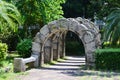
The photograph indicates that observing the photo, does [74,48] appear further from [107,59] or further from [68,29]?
[107,59]

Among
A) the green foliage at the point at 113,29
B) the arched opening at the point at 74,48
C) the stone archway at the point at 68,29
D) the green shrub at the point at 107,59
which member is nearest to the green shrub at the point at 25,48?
the stone archway at the point at 68,29

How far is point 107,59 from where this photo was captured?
19.3 m

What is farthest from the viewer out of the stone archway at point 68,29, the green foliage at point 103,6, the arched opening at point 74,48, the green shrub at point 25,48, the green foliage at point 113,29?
the arched opening at point 74,48

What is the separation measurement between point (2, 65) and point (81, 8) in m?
20.4

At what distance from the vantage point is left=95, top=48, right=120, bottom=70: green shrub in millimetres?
19173

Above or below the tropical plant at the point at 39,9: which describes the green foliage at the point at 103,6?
above

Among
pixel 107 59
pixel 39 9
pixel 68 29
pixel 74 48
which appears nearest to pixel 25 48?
pixel 68 29

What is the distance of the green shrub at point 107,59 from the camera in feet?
62.9

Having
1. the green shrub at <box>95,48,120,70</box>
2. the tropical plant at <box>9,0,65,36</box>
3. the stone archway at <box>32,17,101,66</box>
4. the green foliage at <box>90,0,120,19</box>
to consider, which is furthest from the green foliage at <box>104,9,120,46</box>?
the green foliage at <box>90,0,120,19</box>

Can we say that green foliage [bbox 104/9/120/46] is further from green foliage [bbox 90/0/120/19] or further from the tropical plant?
green foliage [bbox 90/0/120/19]

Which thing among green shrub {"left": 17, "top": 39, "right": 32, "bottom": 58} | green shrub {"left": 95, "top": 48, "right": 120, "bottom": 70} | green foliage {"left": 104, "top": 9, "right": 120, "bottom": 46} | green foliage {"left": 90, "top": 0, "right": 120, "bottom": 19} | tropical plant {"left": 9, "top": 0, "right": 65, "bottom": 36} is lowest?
green shrub {"left": 95, "top": 48, "right": 120, "bottom": 70}

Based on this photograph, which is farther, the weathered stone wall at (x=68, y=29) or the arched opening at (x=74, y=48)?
the arched opening at (x=74, y=48)

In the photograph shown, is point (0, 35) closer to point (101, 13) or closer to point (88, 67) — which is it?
point (88, 67)

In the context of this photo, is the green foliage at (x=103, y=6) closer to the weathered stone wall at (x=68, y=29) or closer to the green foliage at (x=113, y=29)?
the green foliage at (x=113, y=29)
